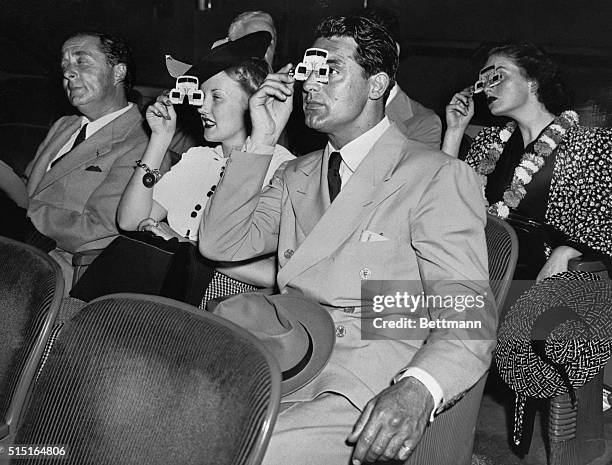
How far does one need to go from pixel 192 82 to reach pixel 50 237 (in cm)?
81

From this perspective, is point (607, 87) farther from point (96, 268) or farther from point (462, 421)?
point (96, 268)

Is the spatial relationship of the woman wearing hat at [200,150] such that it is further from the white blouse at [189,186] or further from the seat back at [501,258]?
the seat back at [501,258]

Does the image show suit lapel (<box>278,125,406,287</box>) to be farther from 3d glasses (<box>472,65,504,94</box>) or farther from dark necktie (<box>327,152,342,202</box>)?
3d glasses (<box>472,65,504,94</box>)

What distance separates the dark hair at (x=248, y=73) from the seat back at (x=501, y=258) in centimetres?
110

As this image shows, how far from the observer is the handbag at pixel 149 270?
2201 millimetres

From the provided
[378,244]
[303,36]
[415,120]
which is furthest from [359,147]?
[303,36]

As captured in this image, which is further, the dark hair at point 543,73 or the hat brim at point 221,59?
the dark hair at point 543,73

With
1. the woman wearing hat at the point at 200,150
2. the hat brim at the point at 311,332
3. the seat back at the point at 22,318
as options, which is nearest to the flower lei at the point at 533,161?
the woman wearing hat at the point at 200,150

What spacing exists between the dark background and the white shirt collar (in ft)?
3.74

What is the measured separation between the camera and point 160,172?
266 centimetres

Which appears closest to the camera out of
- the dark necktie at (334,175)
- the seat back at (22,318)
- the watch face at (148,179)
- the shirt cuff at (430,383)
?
the shirt cuff at (430,383)

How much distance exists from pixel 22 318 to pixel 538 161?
1842mm

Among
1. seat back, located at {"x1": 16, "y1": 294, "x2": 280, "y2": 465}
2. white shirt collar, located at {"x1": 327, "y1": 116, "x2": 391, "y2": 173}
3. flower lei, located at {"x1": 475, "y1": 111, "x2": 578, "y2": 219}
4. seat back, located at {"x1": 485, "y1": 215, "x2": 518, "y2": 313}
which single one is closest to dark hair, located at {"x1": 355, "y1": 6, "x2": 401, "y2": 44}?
flower lei, located at {"x1": 475, "y1": 111, "x2": 578, "y2": 219}

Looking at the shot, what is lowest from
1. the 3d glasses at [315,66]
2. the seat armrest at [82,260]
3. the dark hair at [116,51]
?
the seat armrest at [82,260]
